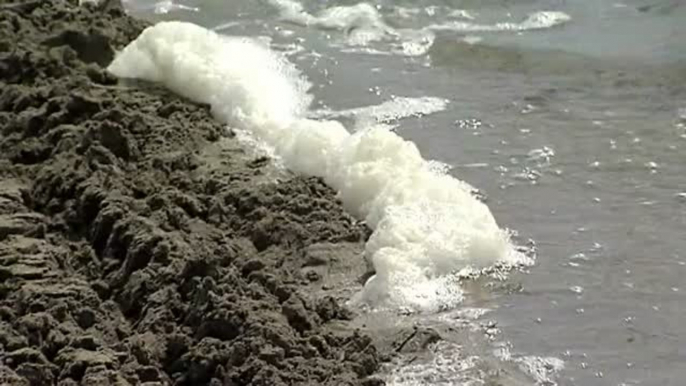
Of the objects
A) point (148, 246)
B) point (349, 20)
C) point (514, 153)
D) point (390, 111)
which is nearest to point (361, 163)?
point (514, 153)

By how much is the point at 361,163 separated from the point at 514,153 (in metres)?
1.07

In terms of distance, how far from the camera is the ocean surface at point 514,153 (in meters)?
5.56

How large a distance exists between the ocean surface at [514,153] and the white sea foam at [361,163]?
0.02 m

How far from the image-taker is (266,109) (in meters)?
8.43

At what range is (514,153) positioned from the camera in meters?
7.66

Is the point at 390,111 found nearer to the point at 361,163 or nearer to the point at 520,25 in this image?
the point at 361,163

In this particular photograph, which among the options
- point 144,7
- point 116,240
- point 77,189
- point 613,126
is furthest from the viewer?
point 144,7

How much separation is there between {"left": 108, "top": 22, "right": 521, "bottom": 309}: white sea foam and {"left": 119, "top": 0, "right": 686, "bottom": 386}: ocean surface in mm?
16

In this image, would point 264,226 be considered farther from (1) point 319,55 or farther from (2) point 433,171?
(1) point 319,55

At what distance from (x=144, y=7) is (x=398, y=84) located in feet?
13.0

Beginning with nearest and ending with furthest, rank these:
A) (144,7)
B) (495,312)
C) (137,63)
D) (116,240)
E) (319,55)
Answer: (495,312) → (116,240) → (137,63) → (319,55) → (144,7)

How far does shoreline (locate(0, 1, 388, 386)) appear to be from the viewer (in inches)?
202

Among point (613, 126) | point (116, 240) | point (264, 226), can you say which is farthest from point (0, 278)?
point (613, 126)

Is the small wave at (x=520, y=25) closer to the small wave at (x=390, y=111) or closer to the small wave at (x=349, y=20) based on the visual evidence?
the small wave at (x=349, y=20)
